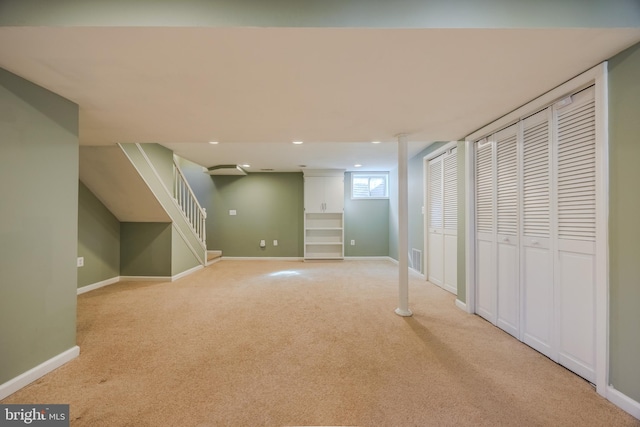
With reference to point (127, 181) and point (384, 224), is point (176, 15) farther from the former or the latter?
point (384, 224)

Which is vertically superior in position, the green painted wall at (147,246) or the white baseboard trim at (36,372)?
the green painted wall at (147,246)

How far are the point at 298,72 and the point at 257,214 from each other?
5354 mm

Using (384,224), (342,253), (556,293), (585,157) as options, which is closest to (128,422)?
(556,293)

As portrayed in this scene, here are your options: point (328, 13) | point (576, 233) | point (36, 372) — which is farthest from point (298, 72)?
point (36, 372)

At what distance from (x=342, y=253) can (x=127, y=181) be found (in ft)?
15.1

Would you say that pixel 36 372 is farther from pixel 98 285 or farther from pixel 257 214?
pixel 257 214

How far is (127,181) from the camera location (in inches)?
141

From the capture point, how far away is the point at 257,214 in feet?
21.8

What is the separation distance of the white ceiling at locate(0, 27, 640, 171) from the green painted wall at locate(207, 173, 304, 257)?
4.02 metres

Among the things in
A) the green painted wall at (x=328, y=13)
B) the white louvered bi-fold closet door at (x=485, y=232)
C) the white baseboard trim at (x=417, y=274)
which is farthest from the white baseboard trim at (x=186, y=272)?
the white louvered bi-fold closet door at (x=485, y=232)

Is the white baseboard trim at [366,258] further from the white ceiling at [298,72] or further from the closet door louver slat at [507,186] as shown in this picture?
the white ceiling at [298,72]

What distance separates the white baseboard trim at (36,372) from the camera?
1536 millimetres

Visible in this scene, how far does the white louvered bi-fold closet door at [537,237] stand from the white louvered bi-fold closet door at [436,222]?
174cm

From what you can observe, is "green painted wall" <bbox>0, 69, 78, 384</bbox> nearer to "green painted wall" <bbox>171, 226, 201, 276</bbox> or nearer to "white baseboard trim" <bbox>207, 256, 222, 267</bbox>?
"green painted wall" <bbox>171, 226, 201, 276</bbox>
